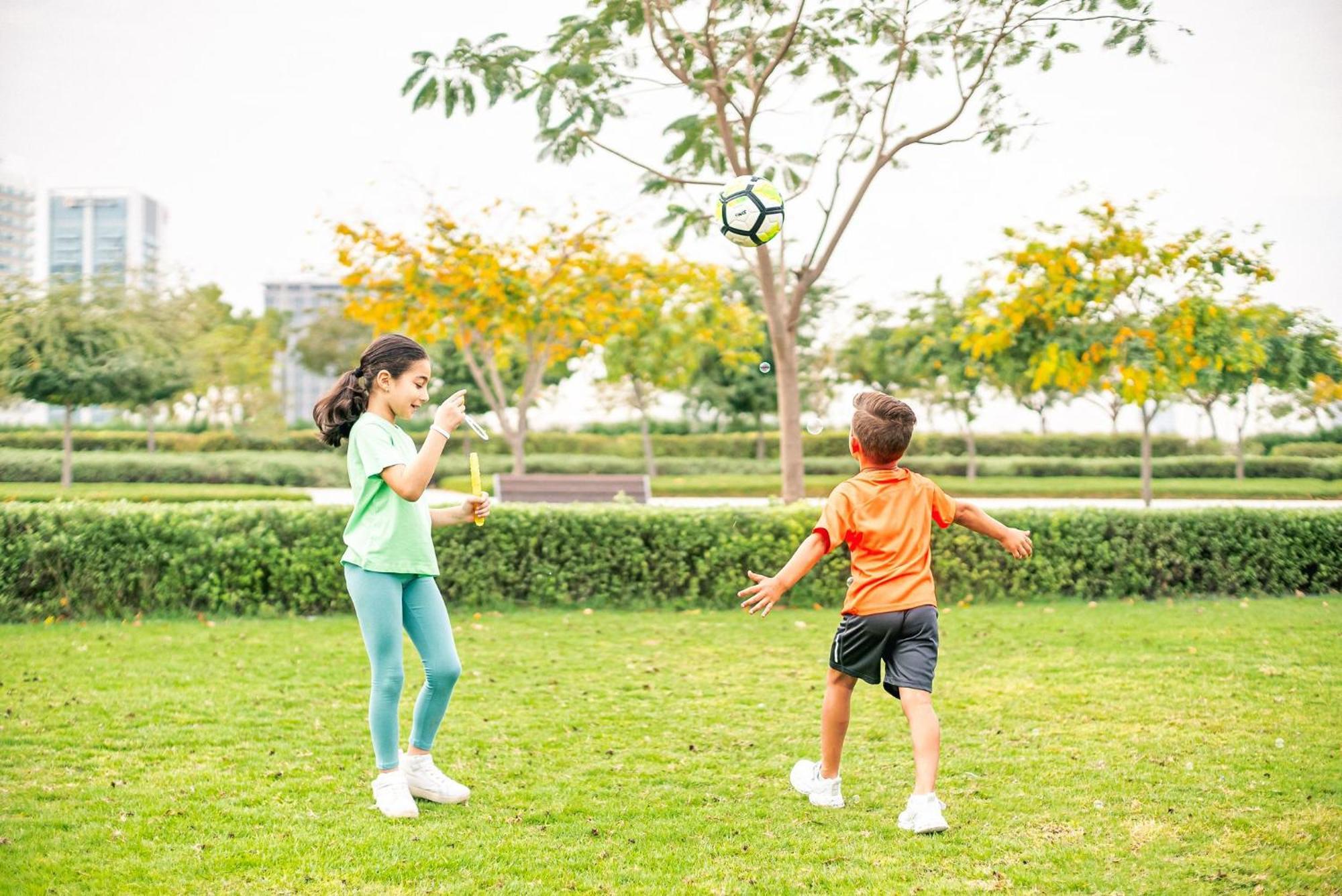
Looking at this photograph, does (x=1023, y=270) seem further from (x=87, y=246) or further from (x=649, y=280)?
(x=87, y=246)

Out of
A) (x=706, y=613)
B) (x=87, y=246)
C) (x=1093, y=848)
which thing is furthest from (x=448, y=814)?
(x=87, y=246)

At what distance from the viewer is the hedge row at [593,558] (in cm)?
823

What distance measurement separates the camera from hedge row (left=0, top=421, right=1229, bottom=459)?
1298 inches

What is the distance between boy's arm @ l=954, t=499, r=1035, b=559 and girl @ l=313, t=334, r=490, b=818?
5.37ft

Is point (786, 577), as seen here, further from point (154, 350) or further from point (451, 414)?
point (154, 350)

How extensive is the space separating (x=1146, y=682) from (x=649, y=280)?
1175 cm

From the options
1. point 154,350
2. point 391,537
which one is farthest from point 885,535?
point 154,350

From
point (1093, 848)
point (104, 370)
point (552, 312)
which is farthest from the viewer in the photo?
point (104, 370)

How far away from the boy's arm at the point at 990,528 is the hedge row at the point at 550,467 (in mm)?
22771

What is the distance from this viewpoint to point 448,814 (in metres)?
3.82

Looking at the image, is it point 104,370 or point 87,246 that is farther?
point 87,246

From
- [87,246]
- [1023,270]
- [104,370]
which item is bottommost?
[104,370]

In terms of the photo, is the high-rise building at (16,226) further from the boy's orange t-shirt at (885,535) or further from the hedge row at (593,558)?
the boy's orange t-shirt at (885,535)

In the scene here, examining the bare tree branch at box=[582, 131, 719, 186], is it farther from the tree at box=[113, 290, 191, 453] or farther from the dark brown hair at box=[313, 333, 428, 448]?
the tree at box=[113, 290, 191, 453]
